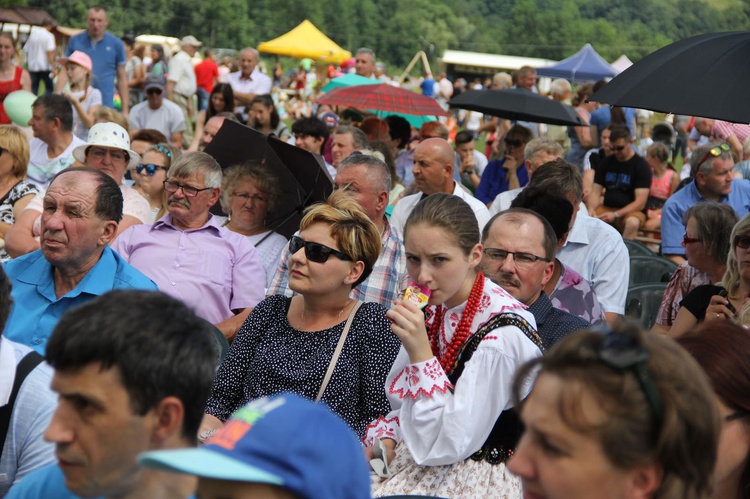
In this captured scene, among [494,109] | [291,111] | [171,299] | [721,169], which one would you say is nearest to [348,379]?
[171,299]

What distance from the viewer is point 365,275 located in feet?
14.0

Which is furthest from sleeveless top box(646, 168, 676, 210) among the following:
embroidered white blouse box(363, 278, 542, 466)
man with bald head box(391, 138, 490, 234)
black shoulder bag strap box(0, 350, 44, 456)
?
black shoulder bag strap box(0, 350, 44, 456)

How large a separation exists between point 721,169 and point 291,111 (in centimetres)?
2196

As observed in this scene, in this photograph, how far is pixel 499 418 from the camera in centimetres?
327

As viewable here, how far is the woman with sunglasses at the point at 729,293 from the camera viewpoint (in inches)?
173

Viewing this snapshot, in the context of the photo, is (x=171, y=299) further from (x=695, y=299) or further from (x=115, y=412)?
(x=695, y=299)

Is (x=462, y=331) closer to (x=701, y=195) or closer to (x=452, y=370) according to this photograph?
(x=452, y=370)

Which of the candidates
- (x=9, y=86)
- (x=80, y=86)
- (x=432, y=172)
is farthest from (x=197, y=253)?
(x=9, y=86)

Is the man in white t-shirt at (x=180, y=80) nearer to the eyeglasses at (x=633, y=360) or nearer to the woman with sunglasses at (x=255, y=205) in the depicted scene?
the woman with sunglasses at (x=255, y=205)

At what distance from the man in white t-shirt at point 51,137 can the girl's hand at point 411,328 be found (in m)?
5.70

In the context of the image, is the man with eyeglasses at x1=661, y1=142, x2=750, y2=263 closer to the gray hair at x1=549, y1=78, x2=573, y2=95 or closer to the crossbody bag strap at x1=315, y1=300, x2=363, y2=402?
the crossbody bag strap at x1=315, y1=300, x2=363, y2=402

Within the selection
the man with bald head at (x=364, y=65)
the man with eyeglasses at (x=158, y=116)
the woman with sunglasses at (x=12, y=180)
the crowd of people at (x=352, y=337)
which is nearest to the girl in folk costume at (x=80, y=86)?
the man with eyeglasses at (x=158, y=116)

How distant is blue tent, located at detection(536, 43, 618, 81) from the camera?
2697 cm

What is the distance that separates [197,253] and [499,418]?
2.86 m
